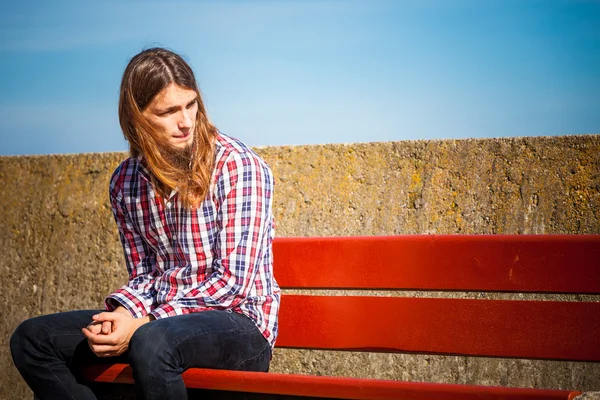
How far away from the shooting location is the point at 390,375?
3389 millimetres

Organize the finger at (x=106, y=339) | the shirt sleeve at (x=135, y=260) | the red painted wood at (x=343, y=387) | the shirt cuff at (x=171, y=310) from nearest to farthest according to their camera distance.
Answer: the red painted wood at (x=343, y=387) < the finger at (x=106, y=339) < the shirt cuff at (x=171, y=310) < the shirt sleeve at (x=135, y=260)

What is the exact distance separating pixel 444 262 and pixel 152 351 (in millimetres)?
1284

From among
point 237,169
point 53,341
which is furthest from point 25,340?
point 237,169

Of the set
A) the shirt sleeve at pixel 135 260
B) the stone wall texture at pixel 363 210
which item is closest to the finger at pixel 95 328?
the shirt sleeve at pixel 135 260

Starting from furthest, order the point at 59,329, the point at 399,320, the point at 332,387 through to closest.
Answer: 1. the point at 399,320
2. the point at 59,329
3. the point at 332,387

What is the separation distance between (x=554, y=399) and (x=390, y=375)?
1.68 m

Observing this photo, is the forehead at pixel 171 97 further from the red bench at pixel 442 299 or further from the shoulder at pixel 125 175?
the red bench at pixel 442 299

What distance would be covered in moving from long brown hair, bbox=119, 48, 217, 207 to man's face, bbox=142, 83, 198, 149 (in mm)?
20

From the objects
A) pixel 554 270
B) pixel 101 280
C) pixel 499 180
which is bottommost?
pixel 101 280

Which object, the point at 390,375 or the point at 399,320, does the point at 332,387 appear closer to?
the point at 399,320

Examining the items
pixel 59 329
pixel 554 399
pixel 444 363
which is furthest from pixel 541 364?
pixel 59 329

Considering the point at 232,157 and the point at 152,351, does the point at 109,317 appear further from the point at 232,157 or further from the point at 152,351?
the point at 232,157

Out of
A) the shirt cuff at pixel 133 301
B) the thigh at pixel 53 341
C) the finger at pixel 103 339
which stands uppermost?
the shirt cuff at pixel 133 301

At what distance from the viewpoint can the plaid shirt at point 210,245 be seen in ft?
8.08
